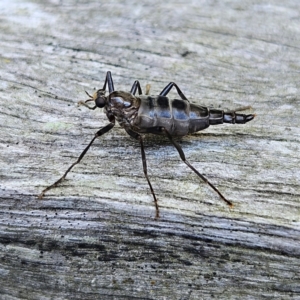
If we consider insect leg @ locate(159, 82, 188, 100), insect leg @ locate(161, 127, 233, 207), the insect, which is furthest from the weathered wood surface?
insect leg @ locate(159, 82, 188, 100)

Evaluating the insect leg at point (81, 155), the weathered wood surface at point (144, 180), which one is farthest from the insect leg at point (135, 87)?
the insect leg at point (81, 155)

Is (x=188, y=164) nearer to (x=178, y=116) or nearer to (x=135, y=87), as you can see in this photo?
(x=178, y=116)

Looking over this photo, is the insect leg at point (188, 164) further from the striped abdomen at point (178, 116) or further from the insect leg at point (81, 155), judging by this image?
the insect leg at point (81, 155)

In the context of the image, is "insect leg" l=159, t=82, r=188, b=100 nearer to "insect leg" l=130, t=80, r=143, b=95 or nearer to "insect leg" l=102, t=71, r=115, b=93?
"insect leg" l=130, t=80, r=143, b=95

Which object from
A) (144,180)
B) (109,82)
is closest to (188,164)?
(144,180)

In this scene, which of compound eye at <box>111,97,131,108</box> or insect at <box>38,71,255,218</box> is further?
compound eye at <box>111,97,131,108</box>

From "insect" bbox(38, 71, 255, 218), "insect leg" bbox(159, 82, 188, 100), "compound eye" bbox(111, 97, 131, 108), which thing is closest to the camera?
"insect" bbox(38, 71, 255, 218)
